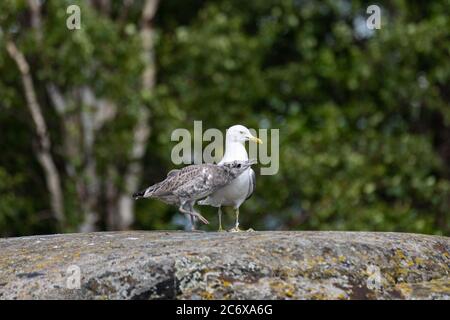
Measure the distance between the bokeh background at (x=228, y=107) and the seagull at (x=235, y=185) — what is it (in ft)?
32.6

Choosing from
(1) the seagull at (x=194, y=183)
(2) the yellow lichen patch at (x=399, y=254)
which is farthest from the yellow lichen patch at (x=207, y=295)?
(1) the seagull at (x=194, y=183)

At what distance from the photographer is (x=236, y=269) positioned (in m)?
8.52

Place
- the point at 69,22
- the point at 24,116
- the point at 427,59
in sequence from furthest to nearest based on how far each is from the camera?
the point at 427,59
the point at 24,116
the point at 69,22

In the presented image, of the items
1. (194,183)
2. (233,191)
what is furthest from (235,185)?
(194,183)

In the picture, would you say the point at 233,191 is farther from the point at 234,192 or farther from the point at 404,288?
the point at 404,288

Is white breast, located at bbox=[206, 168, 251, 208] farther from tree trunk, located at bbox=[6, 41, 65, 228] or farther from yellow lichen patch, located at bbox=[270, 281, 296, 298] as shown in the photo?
tree trunk, located at bbox=[6, 41, 65, 228]

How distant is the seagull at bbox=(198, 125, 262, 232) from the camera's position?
1129 centimetres

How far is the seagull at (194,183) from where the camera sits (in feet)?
36.1

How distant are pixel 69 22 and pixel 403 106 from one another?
8850 millimetres

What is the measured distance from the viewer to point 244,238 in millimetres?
9344

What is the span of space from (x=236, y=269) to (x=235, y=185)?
2.82 m

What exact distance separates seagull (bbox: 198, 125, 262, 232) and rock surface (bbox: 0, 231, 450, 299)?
177 cm

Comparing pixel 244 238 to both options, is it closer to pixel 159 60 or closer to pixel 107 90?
pixel 107 90
